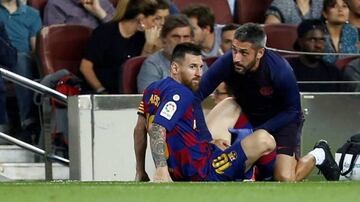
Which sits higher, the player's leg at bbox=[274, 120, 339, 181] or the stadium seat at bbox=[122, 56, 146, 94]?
the stadium seat at bbox=[122, 56, 146, 94]

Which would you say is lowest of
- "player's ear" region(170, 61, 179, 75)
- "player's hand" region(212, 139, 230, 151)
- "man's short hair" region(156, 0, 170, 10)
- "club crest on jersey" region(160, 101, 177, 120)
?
"player's hand" region(212, 139, 230, 151)

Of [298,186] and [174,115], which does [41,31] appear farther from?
[298,186]

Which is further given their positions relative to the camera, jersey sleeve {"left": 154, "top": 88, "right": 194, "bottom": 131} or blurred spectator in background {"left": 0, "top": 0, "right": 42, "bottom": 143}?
blurred spectator in background {"left": 0, "top": 0, "right": 42, "bottom": 143}

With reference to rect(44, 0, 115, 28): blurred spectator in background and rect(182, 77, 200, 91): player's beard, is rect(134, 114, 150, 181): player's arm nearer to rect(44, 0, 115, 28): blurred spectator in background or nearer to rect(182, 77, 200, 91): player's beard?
rect(182, 77, 200, 91): player's beard

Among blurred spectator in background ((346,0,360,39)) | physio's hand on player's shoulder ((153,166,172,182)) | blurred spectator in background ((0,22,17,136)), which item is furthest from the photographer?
blurred spectator in background ((346,0,360,39))

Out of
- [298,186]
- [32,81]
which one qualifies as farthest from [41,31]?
[298,186]

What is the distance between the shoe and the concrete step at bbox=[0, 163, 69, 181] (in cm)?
203

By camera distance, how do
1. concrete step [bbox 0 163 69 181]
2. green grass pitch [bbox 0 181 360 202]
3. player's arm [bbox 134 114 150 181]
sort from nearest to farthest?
green grass pitch [bbox 0 181 360 202] → player's arm [bbox 134 114 150 181] → concrete step [bbox 0 163 69 181]

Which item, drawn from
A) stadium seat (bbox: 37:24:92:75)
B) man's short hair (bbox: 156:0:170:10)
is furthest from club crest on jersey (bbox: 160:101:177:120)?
man's short hair (bbox: 156:0:170:10)

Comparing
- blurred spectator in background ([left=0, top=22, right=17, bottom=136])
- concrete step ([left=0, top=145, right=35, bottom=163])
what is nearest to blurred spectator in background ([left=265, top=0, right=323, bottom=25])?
blurred spectator in background ([left=0, top=22, right=17, bottom=136])

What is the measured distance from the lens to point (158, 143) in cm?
871

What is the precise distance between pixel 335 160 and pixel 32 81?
7.85ft

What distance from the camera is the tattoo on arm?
28.6 feet

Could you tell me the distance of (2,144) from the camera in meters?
11.0
